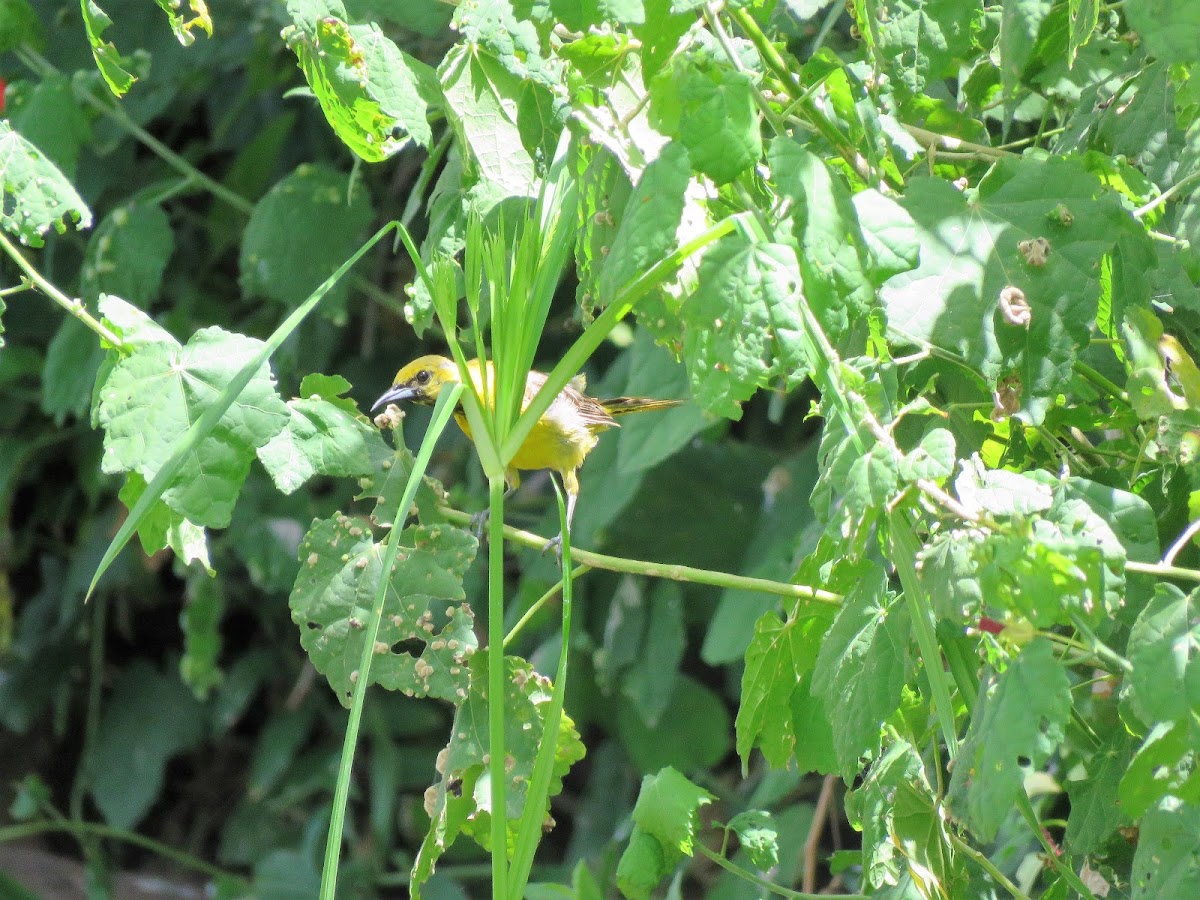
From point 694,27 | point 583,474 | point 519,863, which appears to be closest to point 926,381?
point 694,27

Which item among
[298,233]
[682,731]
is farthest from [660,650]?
[298,233]

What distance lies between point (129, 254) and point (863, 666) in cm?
219

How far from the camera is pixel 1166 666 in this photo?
3.40ft

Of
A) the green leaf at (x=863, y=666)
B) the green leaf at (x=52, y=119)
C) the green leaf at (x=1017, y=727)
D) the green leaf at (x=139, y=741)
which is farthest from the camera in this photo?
the green leaf at (x=139, y=741)

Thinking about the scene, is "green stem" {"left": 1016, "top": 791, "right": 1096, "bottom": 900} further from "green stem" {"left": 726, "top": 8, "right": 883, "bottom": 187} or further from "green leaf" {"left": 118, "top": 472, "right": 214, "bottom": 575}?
"green leaf" {"left": 118, "top": 472, "right": 214, "bottom": 575}

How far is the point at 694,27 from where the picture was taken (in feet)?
4.28

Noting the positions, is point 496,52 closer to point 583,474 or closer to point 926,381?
point 926,381

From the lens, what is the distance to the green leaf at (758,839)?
5.10 ft

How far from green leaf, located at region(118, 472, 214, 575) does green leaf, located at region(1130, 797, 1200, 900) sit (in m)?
0.97

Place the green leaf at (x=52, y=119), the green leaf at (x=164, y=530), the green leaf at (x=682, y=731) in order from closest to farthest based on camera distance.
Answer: the green leaf at (x=164, y=530) → the green leaf at (x=52, y=119) → the green leaf at (x=682, y=731)

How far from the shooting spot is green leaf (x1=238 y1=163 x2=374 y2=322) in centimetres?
291

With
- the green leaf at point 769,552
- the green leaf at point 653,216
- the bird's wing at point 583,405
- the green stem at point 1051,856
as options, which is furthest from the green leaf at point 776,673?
the bird's wing at point 583,405

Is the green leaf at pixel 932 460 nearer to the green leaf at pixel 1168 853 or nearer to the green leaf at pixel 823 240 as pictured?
the green leaf at pixel 823 240

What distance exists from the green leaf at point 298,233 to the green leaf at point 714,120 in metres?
1.86
